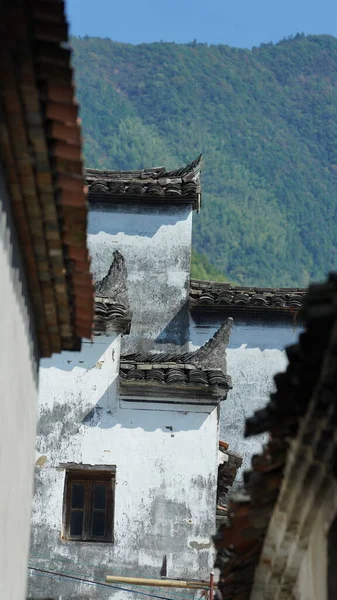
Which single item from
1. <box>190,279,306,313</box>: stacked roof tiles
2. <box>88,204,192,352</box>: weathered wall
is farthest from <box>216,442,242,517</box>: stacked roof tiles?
<box>190,279,306,313</box>: stacked roof tiles

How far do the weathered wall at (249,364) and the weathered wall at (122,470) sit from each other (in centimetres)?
638

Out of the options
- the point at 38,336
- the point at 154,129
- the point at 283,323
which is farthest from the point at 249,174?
the point at 38,336

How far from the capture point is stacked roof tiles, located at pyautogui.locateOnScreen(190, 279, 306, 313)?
972 inches

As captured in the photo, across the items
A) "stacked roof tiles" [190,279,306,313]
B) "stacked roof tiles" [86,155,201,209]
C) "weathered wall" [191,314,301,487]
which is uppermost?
"stacked roof tiles" [86,155,201,209]

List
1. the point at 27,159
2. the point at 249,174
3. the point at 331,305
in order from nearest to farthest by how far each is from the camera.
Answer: the point at 331,305, the point at 27,159, the point at 249,174

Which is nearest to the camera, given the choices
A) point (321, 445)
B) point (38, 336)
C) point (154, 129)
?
point (321, 445)

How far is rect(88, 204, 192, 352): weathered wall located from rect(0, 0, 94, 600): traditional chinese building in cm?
1313

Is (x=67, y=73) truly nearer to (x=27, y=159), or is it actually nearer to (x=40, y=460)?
(x=27, y=159)

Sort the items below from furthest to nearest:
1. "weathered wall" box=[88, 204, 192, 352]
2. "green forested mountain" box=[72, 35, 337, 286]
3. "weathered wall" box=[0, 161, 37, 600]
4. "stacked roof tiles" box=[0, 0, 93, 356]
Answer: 1. "green forested mountain" box=[72, 35, 337, 286]
2. "weathered wall" box=[88, 204, 192, 352]
3. "weathered wall" box=[0, 161, 37, 600]
4. "stacked roof tiles" box=[0, 0, 93, 356]

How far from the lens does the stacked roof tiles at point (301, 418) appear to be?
21.6 feet

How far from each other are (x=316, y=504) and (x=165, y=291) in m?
16.8

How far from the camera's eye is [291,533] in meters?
8.94

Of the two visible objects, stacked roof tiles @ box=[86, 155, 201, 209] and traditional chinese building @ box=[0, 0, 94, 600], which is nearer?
traditional chinese building @ box=[0, 0, 94, 600]

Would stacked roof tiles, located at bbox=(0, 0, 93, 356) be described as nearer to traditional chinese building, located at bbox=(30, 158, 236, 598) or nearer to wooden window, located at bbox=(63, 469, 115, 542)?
traditional chinese building, located at bbox=(30, 158, 236, 598)
